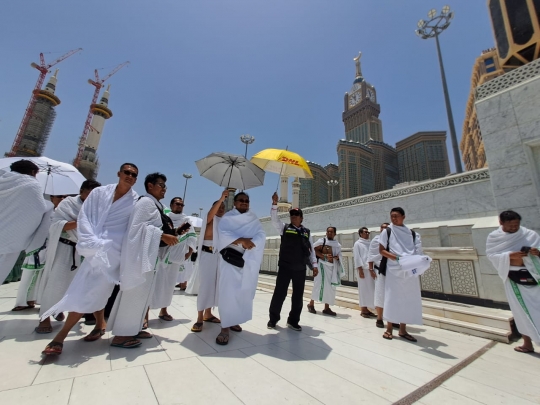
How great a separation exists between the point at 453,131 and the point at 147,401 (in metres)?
13.1

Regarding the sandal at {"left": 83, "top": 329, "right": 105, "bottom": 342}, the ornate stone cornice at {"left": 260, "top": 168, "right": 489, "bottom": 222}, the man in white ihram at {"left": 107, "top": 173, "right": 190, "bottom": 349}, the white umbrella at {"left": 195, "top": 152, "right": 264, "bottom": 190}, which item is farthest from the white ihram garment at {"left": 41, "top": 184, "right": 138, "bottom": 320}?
the ornate stone cornice at {"left": 260, "top": 168, "right": 489, "bottom": 222}

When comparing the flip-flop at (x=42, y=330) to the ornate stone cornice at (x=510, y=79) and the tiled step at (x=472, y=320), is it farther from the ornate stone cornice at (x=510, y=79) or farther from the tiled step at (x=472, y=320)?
the ornate stone cornice at (x=510, y=79)

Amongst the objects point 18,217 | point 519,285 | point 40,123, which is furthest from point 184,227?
point 40,123

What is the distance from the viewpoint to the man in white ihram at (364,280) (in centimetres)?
461

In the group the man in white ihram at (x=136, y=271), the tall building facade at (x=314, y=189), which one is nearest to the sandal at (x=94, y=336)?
the man in white ihram at (x=136, y=271)

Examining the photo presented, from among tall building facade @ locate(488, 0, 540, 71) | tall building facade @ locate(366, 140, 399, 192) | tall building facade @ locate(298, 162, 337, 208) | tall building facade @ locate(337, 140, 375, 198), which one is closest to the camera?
tall building facade @ locate(488, 0, 540, 71)

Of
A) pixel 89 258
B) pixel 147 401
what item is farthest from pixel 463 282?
pixel 89 258

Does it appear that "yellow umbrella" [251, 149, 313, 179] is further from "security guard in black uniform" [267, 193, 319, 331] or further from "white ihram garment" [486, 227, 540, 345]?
"white ihram garment" [486, 227, 540, 345]

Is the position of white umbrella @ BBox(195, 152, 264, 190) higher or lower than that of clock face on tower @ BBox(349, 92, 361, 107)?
lower

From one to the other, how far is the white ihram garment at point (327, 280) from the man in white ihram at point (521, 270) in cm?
243

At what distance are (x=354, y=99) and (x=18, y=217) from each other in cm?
9364

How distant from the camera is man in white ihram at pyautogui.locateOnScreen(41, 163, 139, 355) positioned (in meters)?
2.20

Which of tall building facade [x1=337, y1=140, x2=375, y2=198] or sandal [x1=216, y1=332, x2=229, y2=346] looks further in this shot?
tall building facade [x1=337, y1=140, x2=375, y2=198]

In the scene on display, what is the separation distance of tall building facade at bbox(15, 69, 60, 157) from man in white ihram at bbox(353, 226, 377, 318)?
241 ft
